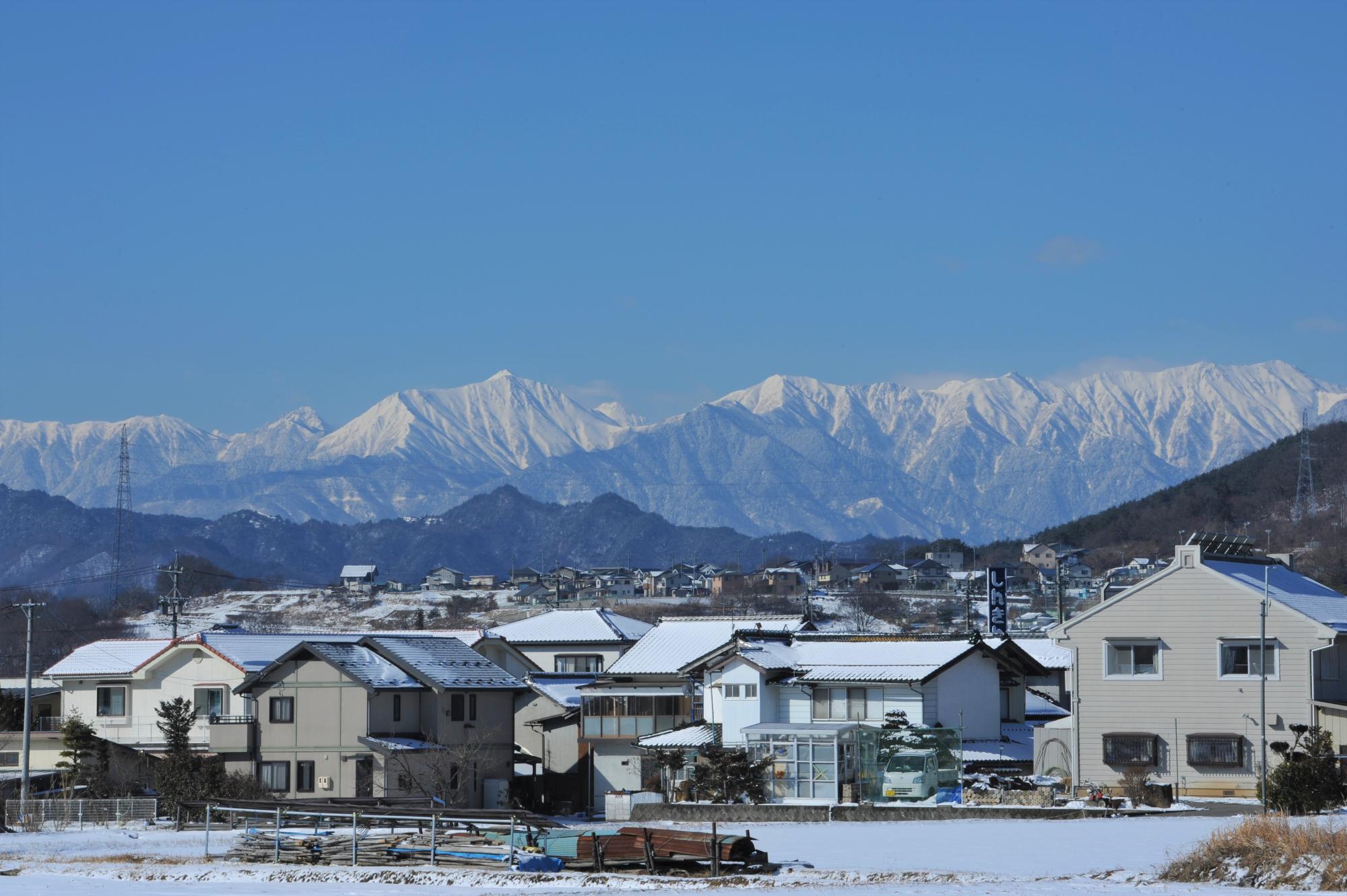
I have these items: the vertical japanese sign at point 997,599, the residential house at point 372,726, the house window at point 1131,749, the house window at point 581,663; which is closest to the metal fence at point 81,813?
the residential house at point 372,726

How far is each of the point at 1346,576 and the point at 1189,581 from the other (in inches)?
3692

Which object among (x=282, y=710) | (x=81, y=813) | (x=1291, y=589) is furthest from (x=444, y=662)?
(x=1291, y=589)

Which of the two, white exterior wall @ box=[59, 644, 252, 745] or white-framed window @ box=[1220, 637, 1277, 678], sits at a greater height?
white-framed window @ box=[1220, 637, 1277, 678]

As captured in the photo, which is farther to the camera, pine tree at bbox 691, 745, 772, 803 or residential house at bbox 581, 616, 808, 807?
residential house at bbox 581, 616, 808, 807

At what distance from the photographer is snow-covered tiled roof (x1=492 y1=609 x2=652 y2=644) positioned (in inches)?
3100

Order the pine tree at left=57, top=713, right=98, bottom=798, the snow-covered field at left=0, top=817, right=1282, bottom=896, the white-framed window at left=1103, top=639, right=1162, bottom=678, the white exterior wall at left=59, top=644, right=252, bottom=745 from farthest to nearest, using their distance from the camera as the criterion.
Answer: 1. the white exterior wall at left=59, top=644, right=252, bottom=745
2. the pine tree at left=57, top=713, right=98, bottom=798
3. the white-framed window at left=1103, top=639, right=1162, bottom=678
4. the snow-covered field at left=0, top=817, right=1282, bottom=896

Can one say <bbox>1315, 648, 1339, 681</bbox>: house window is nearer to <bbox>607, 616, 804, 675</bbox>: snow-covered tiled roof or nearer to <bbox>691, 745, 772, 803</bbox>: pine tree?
<bbox>691, 745, 772, 803</bbox>: pine tree

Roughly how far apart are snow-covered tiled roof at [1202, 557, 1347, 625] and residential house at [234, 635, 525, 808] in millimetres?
21603

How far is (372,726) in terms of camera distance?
49.3m

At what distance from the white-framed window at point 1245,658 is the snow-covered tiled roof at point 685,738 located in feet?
48.3

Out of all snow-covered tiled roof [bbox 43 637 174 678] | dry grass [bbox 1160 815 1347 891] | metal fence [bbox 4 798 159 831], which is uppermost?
snow-covered tiled roof [bbox 43 637 174 678]

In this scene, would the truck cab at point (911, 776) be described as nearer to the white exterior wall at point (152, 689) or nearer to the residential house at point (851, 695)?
the residential house at point (851, 695)

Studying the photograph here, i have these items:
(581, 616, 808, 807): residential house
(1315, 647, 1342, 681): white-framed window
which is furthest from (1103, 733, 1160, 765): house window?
(581, 616, 808, 807): residential house

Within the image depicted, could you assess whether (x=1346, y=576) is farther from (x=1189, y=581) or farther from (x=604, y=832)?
(x=604, y=832)
